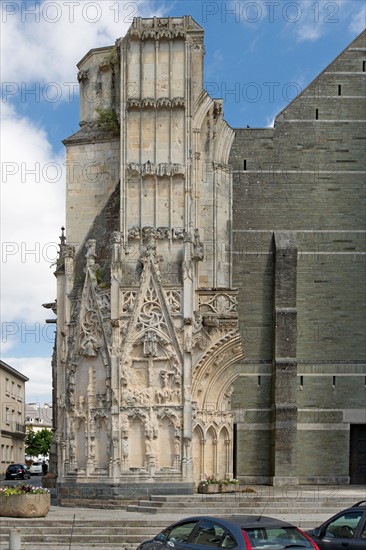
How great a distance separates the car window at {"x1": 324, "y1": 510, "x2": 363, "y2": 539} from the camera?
1666 cm

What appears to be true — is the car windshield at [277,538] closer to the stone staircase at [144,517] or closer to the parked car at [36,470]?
the stone staircase at [144,517]

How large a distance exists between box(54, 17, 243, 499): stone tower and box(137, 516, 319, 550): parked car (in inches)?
489

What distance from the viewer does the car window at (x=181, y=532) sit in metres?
15.7

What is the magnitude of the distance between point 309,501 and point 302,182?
14.5 meters

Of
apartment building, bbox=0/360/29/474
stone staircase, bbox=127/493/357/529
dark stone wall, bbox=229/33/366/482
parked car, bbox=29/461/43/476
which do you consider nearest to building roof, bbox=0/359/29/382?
apartment building, bbox=0/360/29/474

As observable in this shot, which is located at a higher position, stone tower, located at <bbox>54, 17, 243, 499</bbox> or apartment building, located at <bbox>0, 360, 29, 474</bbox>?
stone tower, located at <bbox>54, 17, 243, 499</bbox>

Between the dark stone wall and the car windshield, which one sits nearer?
the car windshield

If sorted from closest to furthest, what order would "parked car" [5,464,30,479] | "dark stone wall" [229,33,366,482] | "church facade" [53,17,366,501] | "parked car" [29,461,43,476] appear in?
"church facade" [53,17,366,501] → "dark stone wall" [229,33,366,482] → "parked car" [5,464,30,479] → "parked car" [29,461,43,476]

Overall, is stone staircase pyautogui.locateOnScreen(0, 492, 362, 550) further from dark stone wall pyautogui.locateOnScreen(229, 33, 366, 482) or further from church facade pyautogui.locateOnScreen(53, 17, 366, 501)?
dark stone wall pyautogui.locateOnScreen(229, 33, 366, 482)

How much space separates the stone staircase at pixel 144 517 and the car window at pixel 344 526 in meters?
5.61

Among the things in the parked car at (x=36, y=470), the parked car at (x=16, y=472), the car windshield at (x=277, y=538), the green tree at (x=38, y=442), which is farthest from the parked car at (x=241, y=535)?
the green tree at (x=38, y=442)

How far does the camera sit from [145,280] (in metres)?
28.5

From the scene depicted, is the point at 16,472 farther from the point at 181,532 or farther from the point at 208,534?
the point at 208,534

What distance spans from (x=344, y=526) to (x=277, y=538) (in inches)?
101
